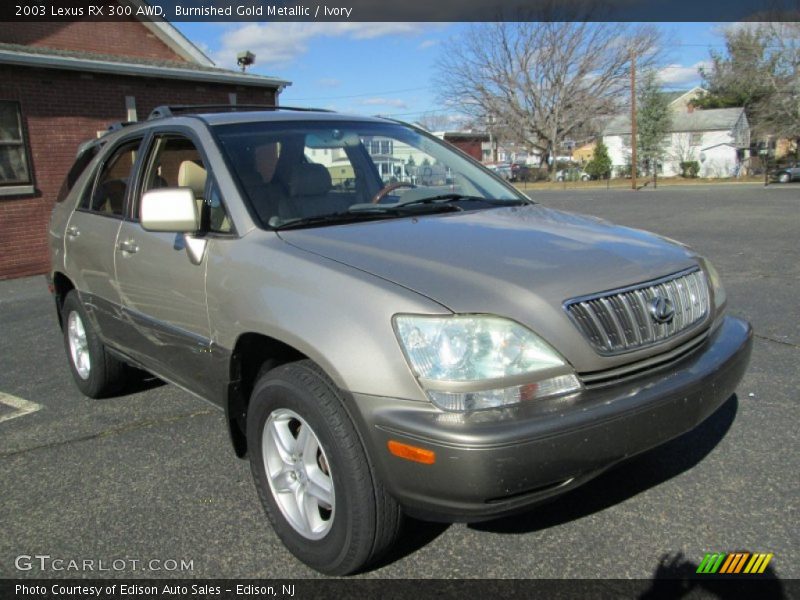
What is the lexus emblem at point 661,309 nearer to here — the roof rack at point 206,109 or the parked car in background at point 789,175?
the roof rack at point 206,109

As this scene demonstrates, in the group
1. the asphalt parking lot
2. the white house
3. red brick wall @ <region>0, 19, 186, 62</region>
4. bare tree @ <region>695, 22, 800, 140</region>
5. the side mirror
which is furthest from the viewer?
the white house

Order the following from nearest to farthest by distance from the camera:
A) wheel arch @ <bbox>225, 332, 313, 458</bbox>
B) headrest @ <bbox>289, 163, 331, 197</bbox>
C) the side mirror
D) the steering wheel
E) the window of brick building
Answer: wheel arch @ <bbox>225, 332, 313, 458</bbox>, the side mirror, headrest @ <bbox>289, 163, 331, 197</bbox>, the steering wheel, the window of brick building

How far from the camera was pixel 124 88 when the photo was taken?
1243cm

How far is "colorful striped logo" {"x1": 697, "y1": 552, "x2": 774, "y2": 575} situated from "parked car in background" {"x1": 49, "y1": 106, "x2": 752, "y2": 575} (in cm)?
53

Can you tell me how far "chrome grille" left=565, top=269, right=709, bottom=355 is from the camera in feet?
7.66

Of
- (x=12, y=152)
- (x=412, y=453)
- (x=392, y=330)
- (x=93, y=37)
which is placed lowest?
(x=412, y=453)

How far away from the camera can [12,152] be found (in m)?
11.0

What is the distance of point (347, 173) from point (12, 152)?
9592 mm

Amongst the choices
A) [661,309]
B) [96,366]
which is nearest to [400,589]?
[661,309]

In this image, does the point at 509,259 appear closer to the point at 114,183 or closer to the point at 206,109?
the point at 206,109

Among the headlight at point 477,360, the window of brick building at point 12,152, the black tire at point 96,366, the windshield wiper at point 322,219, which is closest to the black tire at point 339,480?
the headlight at point 477,360

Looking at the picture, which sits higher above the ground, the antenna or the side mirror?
the antenna

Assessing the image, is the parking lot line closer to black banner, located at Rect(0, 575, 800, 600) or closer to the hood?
black banner, located at Rect(0, 575, 800, 600)

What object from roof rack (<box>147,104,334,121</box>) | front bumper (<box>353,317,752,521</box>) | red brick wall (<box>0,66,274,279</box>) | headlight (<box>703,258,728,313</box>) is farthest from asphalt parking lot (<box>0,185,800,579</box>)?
red brick wall (<box>0,66,274,279</box>)
